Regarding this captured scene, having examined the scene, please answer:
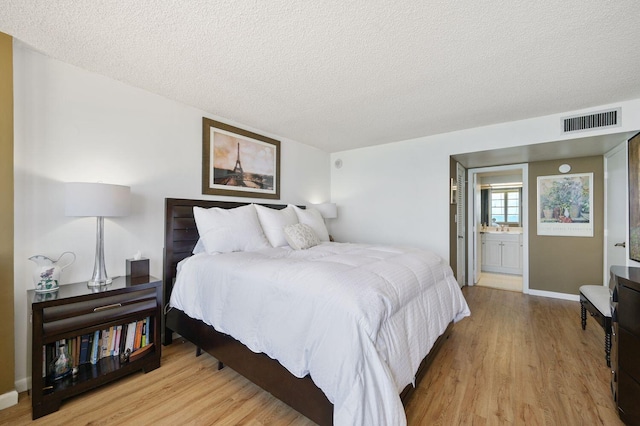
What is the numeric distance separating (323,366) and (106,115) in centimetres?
265

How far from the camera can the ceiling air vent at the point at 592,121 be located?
2748 mm

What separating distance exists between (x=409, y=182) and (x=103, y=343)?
3916mm

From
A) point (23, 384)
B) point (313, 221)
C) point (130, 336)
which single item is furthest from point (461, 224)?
point (23, 384)

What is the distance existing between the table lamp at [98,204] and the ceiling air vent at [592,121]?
4431 mm

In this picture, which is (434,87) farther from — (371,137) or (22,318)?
(22,318)

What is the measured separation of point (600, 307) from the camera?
231 cm

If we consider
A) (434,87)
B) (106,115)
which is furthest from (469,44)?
(106,115)

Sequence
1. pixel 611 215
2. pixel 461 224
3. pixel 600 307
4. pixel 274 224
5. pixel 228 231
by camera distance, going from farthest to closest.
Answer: pixel 461 224 < pixel 611 215 < pixel 274 224 < pixel 228 231 < pixel 600 307

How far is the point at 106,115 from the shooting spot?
2316 millimetres

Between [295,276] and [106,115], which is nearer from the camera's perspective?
[295,276]

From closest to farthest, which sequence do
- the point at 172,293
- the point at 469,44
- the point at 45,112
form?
1. the point at 469,44
2. the point at 45,112
3. the point at 172,293

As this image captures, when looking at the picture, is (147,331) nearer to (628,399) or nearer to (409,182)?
(628,399)

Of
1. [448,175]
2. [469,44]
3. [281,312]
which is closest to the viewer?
[281,312]

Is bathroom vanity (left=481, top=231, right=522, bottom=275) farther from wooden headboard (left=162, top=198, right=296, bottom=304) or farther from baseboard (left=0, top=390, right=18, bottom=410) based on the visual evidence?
baseboard (left=0, top=390, right=18, bottom=410)
